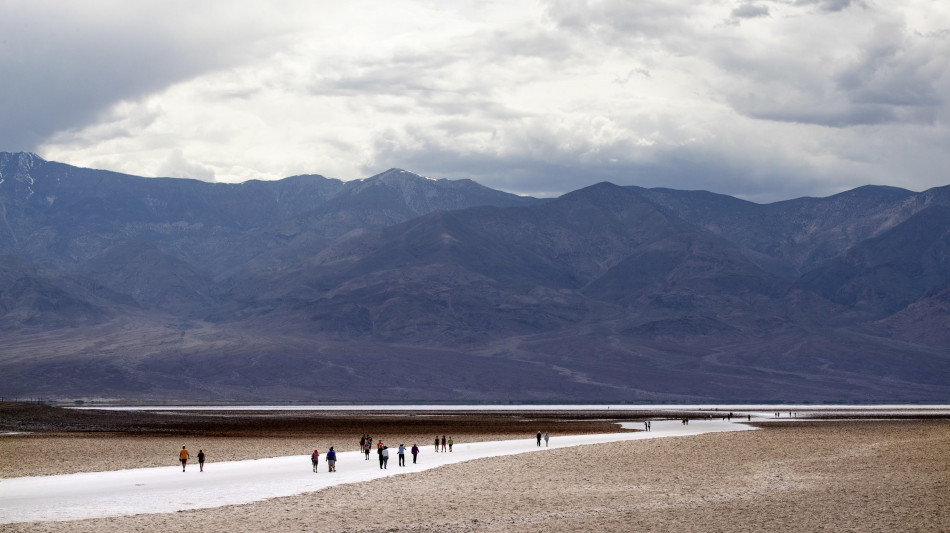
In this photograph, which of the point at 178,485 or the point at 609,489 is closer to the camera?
the point at 609,489

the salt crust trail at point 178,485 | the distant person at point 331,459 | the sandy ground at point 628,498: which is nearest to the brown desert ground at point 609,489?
the sandy ground at point 628,498

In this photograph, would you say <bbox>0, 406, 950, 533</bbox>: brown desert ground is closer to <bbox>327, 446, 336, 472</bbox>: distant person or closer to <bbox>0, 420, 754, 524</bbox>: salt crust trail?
<bbox>0, 420, 754, 524</bbox>: salt crust trail

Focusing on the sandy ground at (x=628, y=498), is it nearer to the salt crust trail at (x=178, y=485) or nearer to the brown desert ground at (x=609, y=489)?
the brown desert ground at (x=609, y=489)

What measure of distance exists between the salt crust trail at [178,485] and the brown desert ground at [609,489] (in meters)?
1.66

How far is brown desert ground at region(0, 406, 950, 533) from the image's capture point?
3609cm

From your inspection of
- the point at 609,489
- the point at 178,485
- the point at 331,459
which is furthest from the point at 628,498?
the point at 178,485

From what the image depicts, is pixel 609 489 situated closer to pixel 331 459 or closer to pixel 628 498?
pixel 628 498

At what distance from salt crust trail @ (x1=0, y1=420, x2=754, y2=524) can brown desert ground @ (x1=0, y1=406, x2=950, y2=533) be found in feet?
5.46

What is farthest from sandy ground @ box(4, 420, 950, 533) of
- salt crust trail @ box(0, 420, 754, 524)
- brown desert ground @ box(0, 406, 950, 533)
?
salt crust trail @ box(0, 420, 754, 524)

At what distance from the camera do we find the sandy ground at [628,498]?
3584 centimetres

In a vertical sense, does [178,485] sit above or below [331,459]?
below

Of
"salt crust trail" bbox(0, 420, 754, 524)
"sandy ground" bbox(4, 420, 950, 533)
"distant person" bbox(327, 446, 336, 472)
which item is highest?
"distant person" bbox(327, 446, 336, 472)

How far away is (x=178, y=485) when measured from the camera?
46.6 metres

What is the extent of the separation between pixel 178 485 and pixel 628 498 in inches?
706
